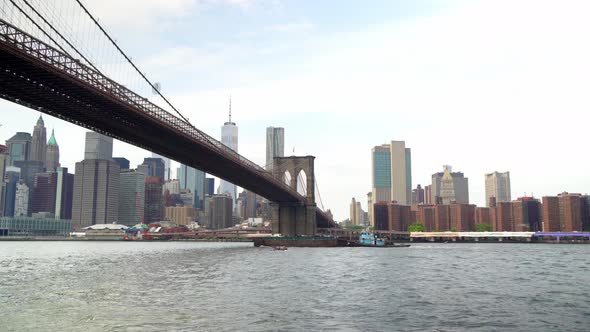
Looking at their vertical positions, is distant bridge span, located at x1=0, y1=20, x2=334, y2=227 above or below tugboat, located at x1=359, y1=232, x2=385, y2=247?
above

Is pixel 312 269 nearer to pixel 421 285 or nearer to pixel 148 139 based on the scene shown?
pixel 421 285

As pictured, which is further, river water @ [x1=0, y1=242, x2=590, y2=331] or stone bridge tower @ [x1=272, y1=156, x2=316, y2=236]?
Answer: stone bridge tower @ [x1=272, y1=156, x2=316, y2=236]

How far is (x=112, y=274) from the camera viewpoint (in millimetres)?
37219

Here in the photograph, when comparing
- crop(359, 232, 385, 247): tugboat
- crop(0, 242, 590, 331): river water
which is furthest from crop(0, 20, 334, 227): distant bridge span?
crop(359, 232, 385, 247): tugboat

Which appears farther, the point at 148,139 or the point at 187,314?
the point at 148,139

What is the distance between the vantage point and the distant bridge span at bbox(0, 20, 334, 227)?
1401 inches

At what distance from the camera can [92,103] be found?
46.3 meters

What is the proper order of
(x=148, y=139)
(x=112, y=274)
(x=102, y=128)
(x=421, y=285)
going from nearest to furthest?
(x=421, y=285)
(x=112, y=274)
(x=102, y=128)
(x=148, y=139)

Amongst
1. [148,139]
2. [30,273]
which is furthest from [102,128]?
[30,273]

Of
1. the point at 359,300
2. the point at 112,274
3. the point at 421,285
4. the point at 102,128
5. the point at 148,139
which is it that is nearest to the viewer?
the point at 359,300

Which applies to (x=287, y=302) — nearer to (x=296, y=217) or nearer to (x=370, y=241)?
(x=370, y=241)

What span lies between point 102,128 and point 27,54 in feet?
70.1

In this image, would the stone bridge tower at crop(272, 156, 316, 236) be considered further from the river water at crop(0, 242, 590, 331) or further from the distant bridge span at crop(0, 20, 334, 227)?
the river water at crop(0, 242, 590, 331)

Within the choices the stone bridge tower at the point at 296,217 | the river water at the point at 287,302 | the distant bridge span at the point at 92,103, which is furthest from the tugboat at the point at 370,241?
the river water at the point at 287,302
